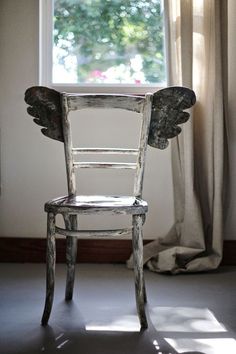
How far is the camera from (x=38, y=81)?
280 cm

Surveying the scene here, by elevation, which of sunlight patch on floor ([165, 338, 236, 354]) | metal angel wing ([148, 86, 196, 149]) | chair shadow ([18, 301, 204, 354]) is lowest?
sunlight patch on floor ([165, 338, 236, 354])

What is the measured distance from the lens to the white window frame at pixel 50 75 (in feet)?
9.34

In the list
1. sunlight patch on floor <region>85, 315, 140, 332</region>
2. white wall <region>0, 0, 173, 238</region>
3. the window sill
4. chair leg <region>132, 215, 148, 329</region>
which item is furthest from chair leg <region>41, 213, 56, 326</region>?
the window sill

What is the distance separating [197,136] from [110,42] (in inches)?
29.0

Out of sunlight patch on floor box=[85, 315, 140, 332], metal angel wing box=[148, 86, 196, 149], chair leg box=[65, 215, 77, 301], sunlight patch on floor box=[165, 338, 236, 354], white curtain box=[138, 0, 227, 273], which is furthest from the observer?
white curtain box=[138, 0, 227, 273]

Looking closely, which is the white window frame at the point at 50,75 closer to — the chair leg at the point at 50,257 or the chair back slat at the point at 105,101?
the chair back slat at the point at 105,101

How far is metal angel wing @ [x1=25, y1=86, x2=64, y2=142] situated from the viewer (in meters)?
1.91

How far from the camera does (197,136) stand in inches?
106

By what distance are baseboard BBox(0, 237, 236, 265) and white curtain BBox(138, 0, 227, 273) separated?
177 millimetres

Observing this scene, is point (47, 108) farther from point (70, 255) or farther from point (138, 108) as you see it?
point (70, 255)

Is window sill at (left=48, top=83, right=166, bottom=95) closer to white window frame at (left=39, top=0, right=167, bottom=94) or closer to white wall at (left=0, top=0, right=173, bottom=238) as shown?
white window frame at (left=39, top=0, right=167, bottom=94)

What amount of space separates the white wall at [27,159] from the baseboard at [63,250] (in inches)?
2.1

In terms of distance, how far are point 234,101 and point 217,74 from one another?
0.18 metres

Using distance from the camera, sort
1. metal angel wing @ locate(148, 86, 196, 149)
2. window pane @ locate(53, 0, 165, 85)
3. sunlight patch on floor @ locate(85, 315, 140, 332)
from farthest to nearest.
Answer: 1. window pane @ locate(53, 0, 165, 85)
2. metal angel wing @ locate(148, 86, 196, 149)
3. sunlight patch on floor @ locate(85, 315, 140, 332)
